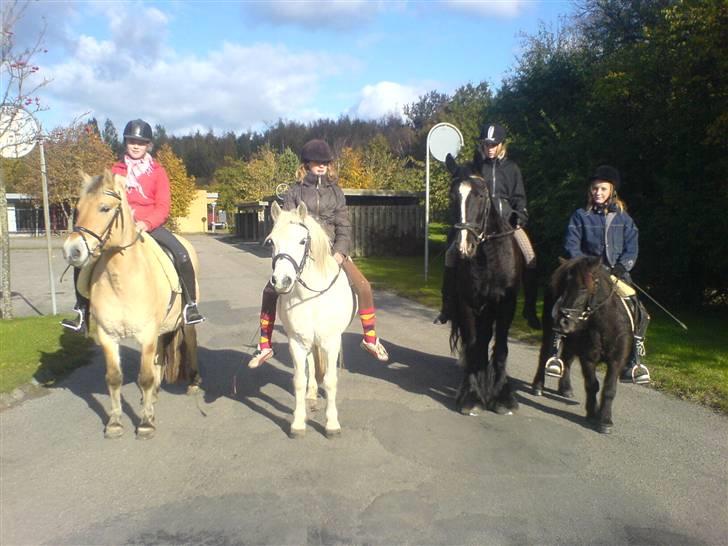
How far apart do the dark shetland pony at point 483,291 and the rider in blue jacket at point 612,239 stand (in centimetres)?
70

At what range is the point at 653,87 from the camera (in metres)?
11.1

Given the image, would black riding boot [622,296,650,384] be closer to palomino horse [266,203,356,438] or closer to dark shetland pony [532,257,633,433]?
dark shetland pony [532,257,633,433]

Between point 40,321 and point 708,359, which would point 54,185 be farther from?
point 708,359

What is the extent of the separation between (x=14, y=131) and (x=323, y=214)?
677 centimetres

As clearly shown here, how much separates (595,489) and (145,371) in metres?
4.10

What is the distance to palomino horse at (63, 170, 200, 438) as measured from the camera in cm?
461

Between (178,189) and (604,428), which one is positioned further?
(178,189)

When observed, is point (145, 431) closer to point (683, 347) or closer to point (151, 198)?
point (151, 198)

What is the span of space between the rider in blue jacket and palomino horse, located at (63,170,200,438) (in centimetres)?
428

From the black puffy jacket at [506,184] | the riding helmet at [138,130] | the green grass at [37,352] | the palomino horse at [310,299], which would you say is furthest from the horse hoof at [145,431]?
the black puffy jacket at [506,184]

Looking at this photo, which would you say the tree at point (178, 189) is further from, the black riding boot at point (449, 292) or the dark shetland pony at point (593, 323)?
the dark shetland pony at point (593, 323)

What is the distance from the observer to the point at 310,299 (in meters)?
4.95

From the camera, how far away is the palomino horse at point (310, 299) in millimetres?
4539

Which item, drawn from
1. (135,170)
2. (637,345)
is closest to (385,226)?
Result: (135,170)
